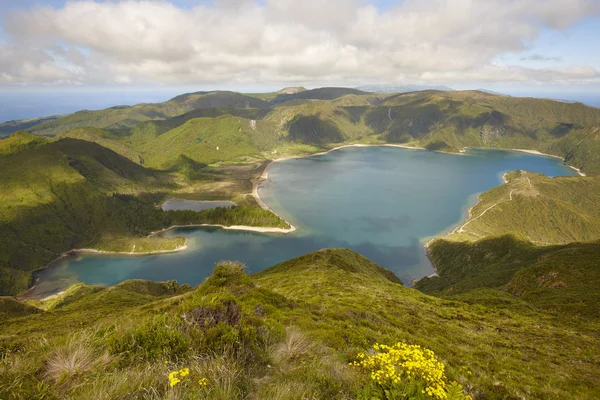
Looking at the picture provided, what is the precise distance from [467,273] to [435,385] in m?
109

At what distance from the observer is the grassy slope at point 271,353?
768cm

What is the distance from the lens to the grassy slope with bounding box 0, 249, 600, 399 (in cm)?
768

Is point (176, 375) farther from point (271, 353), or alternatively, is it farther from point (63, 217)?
point (63, 217)

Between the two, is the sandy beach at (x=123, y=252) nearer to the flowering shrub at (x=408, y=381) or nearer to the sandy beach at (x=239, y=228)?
the sandy beach at (x=239, y=228)

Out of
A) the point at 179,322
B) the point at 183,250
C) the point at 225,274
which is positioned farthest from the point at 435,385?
the point at 183,250

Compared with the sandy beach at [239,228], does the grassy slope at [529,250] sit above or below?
above

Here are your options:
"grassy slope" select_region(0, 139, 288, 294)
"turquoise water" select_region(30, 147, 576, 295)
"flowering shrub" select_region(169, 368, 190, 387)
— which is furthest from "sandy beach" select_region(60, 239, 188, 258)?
"flowering shrub" select_region(169, 368, 190, 387)

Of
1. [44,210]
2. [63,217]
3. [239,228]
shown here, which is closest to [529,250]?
[239,228]

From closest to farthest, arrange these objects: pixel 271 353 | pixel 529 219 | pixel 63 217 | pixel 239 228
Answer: pixel 271 353 → pixel 529 219 → pixel 63 217 → pixel 239 228

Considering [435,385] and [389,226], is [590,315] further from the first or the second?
[389,226]

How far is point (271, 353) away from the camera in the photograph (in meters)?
11.2

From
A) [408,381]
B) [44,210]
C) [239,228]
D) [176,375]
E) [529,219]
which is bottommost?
[239,228]

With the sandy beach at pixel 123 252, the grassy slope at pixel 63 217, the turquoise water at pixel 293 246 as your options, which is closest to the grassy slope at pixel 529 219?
the turquoise water at pixel 293 246

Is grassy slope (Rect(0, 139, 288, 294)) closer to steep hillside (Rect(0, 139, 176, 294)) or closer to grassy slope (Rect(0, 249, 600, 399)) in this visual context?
steep hillside (Rect(0, 139, 176, 294))
